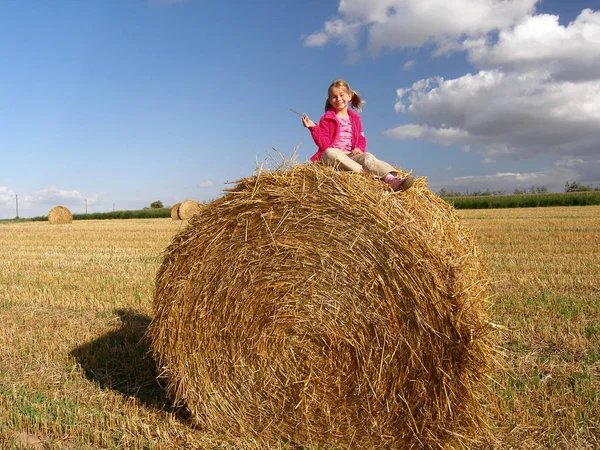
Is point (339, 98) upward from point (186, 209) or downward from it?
upward

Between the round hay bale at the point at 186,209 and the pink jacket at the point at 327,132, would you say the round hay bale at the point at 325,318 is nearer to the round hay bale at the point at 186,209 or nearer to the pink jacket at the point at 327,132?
the pink jacket at the point at 327,132

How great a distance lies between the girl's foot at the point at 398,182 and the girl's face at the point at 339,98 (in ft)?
4.35

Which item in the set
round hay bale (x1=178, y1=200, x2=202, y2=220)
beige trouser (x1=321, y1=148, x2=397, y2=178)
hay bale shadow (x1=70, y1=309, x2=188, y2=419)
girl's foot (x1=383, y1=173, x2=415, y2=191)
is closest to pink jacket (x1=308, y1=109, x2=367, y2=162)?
beige trouser (x1=321, y1=148, x2=397, y2=178)

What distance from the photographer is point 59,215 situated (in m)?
29.6

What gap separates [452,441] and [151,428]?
199 cm

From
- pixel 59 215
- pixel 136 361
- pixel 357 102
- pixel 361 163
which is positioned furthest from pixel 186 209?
pixel 361 163

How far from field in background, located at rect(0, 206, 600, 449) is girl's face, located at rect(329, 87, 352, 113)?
2.52 m

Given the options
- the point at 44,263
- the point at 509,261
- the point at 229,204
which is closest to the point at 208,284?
the point at 229,204

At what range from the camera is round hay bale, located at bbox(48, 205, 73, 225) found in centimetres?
2938

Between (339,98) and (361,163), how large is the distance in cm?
100

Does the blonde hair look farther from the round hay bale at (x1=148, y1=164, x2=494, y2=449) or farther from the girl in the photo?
the round hay bale at (x1=148, y1=164, x2=494, y2=449)

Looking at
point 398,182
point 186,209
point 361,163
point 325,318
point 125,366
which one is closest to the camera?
point 325,318

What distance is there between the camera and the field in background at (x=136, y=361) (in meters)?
3.63

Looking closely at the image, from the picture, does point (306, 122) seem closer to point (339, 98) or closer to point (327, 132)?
point (327, 132)
